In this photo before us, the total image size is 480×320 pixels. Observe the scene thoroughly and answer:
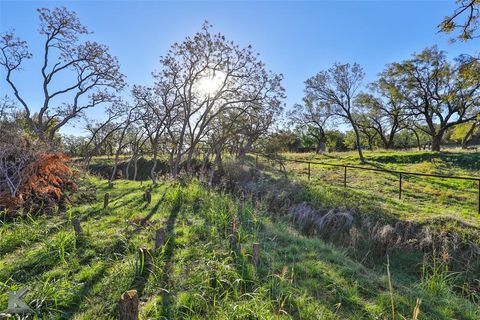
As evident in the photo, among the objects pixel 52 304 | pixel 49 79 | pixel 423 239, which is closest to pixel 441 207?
pixel 423 239

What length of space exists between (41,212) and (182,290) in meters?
4.65

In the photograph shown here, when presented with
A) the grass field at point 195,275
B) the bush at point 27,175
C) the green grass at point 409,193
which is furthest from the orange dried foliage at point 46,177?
the green grass at point 409,193

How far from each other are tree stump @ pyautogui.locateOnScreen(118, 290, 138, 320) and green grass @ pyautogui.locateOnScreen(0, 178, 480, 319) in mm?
530

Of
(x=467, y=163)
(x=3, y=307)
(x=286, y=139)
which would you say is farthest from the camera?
(x=467, y=163)

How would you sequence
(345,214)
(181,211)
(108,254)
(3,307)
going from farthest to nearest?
(345,214), (181,211), (108,254), (3,307)

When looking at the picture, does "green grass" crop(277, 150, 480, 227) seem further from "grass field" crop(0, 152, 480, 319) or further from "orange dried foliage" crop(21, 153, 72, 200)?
"orange dried foliage" crop(21, 153, 72, 200)

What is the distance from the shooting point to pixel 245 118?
15.2 metres

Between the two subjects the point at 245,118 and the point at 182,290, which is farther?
the point at 245,118

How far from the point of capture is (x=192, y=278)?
11.6ft

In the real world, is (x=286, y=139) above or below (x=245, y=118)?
below

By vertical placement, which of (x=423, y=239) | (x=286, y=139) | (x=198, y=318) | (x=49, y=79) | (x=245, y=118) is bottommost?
(x=423, y=239)

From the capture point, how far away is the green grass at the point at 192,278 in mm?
2943

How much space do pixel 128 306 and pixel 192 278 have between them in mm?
1326

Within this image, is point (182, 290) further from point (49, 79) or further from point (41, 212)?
point (49, 79)
